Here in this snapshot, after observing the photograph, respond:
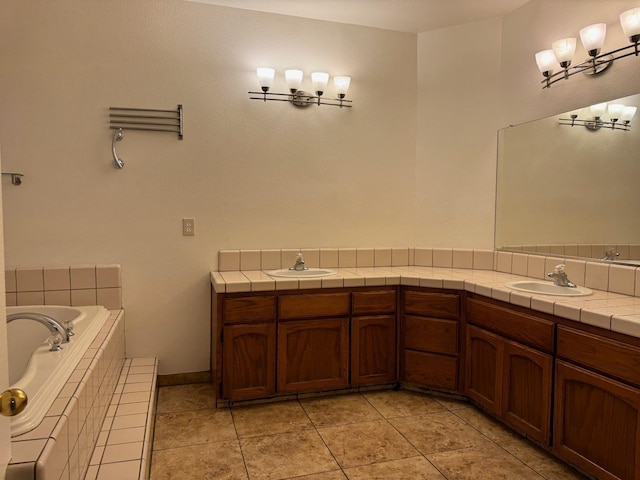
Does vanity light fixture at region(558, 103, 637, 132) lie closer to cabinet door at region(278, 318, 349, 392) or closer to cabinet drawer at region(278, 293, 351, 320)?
cabinet drawer at region(278, 293, 351, 320)

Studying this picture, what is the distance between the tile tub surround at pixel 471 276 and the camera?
80.0 inches

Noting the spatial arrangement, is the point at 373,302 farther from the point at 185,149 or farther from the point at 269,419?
the point at 185,149

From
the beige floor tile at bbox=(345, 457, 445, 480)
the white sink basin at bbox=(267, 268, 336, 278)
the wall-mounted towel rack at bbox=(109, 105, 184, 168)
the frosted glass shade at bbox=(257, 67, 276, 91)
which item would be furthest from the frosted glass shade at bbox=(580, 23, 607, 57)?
the wall-mounted towel rack at bbox=(109, 105, 184, 168)

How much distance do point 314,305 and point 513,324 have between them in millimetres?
1092

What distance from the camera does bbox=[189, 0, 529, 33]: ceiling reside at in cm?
296

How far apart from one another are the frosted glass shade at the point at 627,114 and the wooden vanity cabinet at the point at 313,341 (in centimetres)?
172

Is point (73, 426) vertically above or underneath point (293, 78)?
underneath

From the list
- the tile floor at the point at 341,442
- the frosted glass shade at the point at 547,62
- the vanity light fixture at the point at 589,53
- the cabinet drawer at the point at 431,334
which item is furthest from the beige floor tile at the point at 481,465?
the frosted glass shade at the point at 547,62

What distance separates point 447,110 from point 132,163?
2181 millimetres

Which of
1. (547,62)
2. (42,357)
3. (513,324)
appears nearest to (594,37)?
(547,62)

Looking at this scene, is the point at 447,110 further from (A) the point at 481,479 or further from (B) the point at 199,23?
(A) the point at 481,479

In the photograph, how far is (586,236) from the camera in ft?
8.48

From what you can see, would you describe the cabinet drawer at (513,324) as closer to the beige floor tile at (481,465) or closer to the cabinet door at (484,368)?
the cabinet door at (484,368)

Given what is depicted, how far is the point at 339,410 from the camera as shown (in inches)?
106
